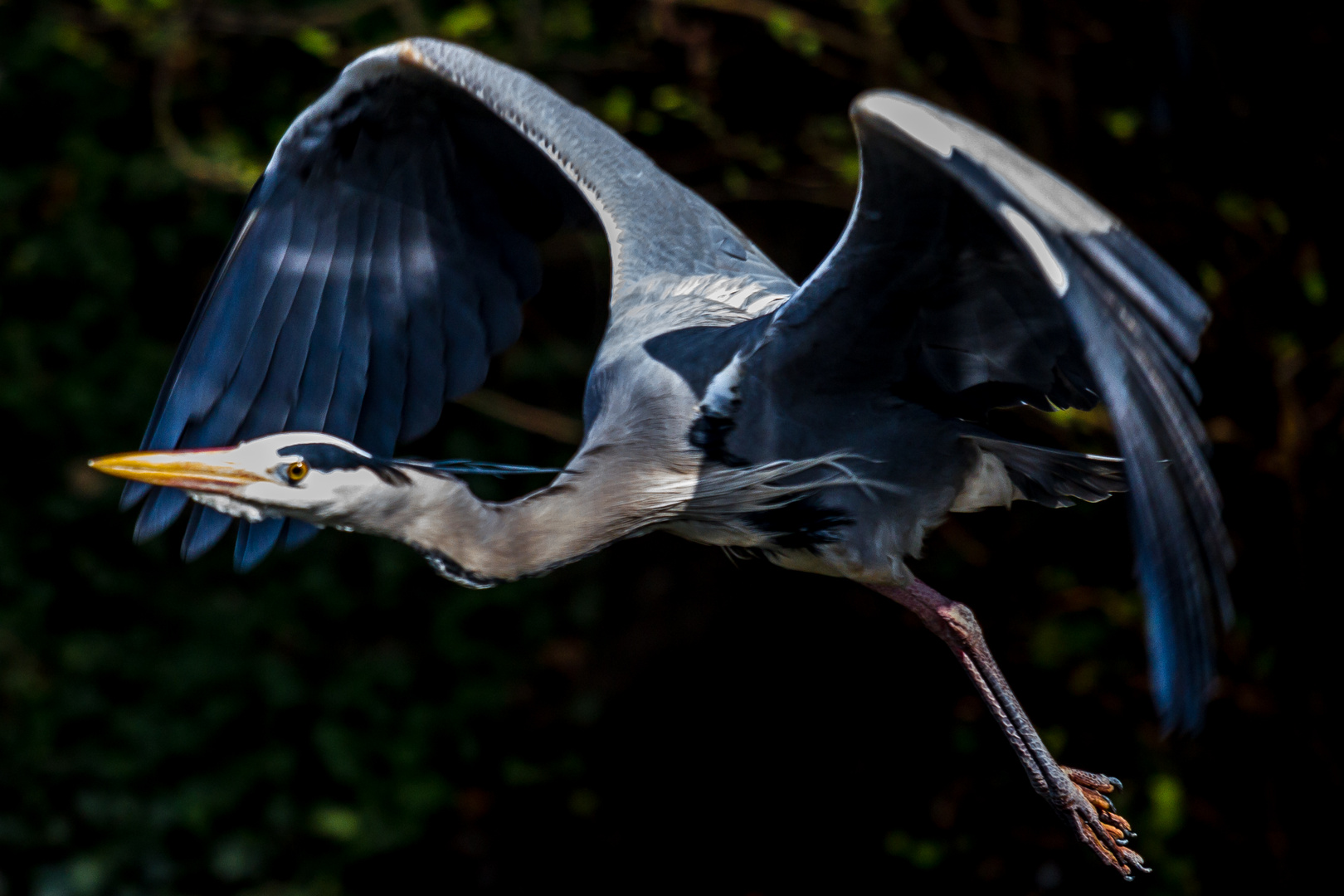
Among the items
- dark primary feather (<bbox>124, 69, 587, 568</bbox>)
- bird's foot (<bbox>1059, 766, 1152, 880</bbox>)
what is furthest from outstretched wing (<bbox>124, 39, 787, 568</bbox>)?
bird's foot (<bbox>1059, 766, 1152, 880</bbox>)

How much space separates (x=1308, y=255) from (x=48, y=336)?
126 inches

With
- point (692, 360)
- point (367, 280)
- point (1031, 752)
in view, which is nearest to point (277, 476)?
point (692, 360)

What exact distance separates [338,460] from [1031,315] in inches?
34.9

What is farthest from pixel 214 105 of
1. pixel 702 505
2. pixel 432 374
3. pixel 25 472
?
pixel 702 505

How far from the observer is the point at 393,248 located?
112 inches

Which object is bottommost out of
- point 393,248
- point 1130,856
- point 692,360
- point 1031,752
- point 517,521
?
point 1130,856

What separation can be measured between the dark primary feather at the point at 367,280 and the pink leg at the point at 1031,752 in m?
0.89

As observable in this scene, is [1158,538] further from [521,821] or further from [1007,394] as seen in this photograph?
[521,821]

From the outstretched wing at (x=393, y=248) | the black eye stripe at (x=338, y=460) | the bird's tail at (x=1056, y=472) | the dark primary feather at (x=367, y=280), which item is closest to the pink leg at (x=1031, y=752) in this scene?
the bird's tail at (x=1056, y=472)

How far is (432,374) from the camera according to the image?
9.09 ft

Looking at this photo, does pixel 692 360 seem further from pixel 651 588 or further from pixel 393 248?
pixel 651 588

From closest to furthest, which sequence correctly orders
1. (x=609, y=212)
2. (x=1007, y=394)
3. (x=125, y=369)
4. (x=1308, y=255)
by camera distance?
(x=1007, y=394) → (x=609, y=212) → (x=1308, y=255) → (x=125, y=369)

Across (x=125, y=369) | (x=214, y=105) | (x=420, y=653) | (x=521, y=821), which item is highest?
(x=214, y=105)

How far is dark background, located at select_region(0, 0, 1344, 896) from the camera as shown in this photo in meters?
3.54
